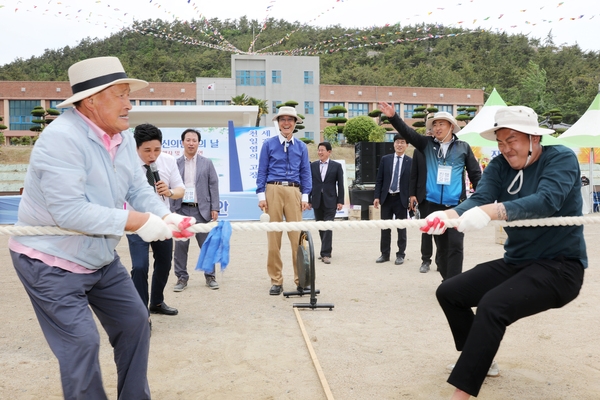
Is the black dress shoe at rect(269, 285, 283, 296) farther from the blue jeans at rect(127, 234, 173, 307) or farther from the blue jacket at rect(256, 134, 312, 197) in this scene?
the blue jeans at rect(127, 234, 173, 307)

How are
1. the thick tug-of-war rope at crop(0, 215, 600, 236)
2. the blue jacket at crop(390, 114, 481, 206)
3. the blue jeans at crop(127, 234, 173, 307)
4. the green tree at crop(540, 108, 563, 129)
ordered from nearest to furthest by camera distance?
the thick tug-of-war rope at crop(0, 215, 600, 236) → the blue jeans at crop(127, 234, 173, 307) → the blue jacket at crop(390, 114, 481, 206) → the green tree at crop(540, 108, 563, 129)

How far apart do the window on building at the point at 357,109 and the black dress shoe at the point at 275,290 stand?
57062mm

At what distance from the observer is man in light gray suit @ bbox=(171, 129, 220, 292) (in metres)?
6.72

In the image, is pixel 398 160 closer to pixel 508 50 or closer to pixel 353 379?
pixel 353 379

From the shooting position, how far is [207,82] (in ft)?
177

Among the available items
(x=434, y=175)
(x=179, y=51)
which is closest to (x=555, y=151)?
(x=434, y=175)

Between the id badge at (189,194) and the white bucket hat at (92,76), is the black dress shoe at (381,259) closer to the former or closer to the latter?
the id badge at (189,194)

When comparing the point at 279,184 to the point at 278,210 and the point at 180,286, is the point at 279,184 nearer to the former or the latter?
the point at 278,210

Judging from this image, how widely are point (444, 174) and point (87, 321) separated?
4420mm

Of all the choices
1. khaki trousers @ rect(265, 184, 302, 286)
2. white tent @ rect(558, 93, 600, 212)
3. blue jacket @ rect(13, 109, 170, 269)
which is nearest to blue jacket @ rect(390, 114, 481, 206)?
khaki trousers @ rect(265, 184, 302, 286)

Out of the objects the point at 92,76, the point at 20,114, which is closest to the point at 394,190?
the point at 92,76

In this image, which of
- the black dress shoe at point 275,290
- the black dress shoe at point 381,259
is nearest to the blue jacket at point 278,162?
the black dress shoe at point 275,290

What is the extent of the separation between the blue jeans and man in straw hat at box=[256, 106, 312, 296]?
1.50m

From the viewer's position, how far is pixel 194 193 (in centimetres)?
673
